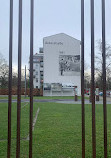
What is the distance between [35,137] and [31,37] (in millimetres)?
3939

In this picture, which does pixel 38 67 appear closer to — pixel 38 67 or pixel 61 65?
pixel 38 67

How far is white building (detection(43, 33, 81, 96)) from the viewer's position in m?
48.2

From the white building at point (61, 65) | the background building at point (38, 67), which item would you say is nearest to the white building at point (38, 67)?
the background building at point (38, 67)

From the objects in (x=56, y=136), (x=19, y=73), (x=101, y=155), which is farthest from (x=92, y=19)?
(x=56, y=136)

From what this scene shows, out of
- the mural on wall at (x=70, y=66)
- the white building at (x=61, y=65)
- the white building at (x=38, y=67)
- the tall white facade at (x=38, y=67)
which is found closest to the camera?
the white building at (x=61, y=65)

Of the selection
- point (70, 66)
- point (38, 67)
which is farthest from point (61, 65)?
point (38, 67)

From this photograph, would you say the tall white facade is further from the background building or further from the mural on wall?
the mural on wall

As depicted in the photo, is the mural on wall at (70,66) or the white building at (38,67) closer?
the mural on wall at (70,66)

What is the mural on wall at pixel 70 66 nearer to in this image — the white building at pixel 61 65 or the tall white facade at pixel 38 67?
the white building at pixel 61 65

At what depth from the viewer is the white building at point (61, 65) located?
48.2m

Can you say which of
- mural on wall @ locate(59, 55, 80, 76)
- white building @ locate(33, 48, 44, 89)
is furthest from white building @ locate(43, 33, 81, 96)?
Answer: white building @ locate(33, 48, 44, 89)

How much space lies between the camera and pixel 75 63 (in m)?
48.9

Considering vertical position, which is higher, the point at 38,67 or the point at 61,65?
the point at 38,67

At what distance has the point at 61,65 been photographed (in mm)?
49844
